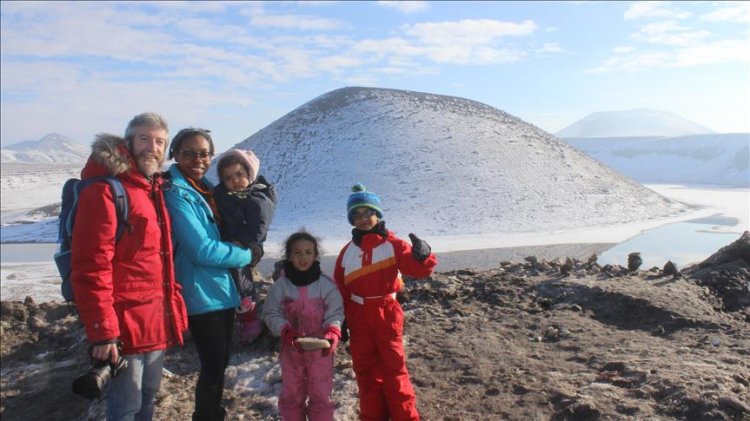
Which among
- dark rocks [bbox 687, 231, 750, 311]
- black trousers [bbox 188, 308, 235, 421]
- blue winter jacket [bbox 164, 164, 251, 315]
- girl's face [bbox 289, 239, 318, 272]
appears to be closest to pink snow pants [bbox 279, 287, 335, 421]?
girl's face [bbox 289, 239, 318, 272]

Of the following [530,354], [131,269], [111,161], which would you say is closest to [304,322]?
[131,269]

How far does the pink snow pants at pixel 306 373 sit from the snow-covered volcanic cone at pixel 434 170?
19573 mm

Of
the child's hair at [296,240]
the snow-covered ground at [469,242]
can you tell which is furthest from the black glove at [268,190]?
the snow-covered ground at [469,242]

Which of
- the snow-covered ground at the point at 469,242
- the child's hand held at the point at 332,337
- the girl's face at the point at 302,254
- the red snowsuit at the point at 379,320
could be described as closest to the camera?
the child's hand held at the point at 332,337

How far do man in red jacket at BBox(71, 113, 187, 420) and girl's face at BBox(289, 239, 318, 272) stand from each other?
832 millimetres

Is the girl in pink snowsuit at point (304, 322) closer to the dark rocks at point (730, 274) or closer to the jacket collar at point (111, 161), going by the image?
the jacket collar at point (111, 161)

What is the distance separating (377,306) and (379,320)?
10cm

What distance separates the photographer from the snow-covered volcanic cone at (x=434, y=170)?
27.0 metres

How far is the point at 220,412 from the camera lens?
358cm

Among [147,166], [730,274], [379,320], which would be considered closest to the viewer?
[147,166]

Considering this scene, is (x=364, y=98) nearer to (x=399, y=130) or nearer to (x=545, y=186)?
(x=399, y=130)

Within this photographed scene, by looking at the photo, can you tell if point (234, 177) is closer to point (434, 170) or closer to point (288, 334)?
point (288, 334)

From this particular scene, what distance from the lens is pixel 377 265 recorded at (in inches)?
153

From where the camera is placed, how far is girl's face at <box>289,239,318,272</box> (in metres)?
3.71
